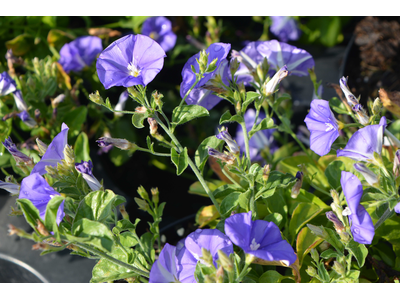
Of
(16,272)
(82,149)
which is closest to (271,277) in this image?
(82,149)

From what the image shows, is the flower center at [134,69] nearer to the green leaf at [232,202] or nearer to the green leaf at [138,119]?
the green leaf at [138,119]

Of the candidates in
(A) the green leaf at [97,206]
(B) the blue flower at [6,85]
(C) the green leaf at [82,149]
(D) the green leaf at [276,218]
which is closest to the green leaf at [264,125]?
(D) the green leaf at [276,218]

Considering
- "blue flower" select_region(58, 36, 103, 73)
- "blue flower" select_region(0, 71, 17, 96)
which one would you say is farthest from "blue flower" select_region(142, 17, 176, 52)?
"blue flower" select_region(0, 71, 17, 96)

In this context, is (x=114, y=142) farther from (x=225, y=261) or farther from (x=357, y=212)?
(x=357, y=212)

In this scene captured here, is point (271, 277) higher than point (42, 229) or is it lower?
lower

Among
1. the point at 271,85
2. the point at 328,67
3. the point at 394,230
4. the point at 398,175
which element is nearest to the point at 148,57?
the point at 271,85

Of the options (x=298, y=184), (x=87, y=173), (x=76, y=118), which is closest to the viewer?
(x=87, y=173)
